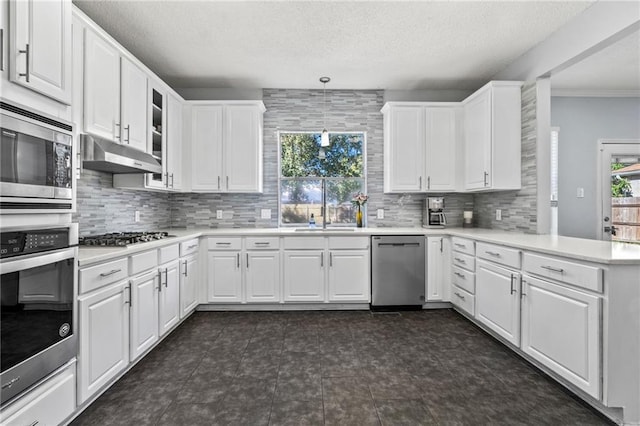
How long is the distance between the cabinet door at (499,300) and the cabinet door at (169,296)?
281cm

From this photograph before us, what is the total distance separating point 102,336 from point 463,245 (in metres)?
3.14

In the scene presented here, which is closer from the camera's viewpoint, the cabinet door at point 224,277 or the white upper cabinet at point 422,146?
the cabinet door at point 224,277

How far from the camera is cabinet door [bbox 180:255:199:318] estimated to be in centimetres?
297

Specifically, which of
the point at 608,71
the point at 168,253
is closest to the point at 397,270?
the point at 168,253

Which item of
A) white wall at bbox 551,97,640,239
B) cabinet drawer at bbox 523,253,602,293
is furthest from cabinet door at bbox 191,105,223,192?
white wall at bbox 551,97,640,239

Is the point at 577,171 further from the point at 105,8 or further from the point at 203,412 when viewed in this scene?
the point at 105,8

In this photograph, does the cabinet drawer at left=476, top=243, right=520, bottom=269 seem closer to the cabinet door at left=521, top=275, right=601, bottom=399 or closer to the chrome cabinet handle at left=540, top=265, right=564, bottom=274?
the cabinet door at left=521, top=275, right=601, bottom=399

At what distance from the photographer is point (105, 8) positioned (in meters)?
2.42

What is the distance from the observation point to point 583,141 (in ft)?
13.4

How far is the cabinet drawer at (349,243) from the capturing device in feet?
11.3

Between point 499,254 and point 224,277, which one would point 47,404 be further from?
point 499,254

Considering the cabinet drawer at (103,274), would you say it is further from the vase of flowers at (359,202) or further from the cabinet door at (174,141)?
the vase of flowers at (359,202)

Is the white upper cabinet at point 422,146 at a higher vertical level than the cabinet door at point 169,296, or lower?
higher

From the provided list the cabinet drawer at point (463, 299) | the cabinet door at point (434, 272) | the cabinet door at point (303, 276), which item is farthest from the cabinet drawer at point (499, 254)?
the cabinet door at point (303, 276)
